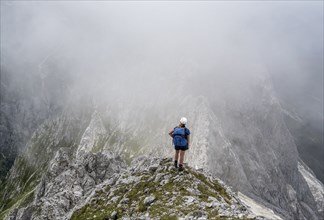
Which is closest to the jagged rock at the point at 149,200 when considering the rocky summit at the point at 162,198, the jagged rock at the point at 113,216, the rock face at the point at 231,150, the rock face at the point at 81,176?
the rocky summit at the point at 162,198

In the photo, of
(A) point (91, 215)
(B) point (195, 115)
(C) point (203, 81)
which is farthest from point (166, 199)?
(C) point (203, 81)

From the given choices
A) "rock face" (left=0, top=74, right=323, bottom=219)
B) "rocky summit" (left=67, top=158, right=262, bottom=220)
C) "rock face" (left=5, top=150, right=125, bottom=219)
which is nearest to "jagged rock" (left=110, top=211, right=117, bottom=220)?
"rocky summit" (left=67, top=158, right=262, bottom=220)

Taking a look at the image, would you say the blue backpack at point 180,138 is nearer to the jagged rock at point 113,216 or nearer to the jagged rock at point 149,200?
the jagged rock at point 149,200

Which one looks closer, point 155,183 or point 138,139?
point 155,183

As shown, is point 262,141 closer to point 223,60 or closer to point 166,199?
point 223,60

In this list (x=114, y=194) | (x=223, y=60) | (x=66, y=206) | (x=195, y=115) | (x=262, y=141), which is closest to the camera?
(x=114, y=194)

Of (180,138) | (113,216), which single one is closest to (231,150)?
(180,138)

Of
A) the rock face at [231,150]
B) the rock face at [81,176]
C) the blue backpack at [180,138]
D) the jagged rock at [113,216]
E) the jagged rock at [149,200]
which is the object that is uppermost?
the rock face at [231,150]

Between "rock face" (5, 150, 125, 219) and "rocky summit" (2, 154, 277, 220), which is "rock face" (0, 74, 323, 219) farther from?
"rocky summit" (2, 154, 277, 220)

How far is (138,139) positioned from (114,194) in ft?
528

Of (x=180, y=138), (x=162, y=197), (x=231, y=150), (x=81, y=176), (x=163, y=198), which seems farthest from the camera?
(x=231, y=150)

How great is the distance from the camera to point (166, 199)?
30.1 meters

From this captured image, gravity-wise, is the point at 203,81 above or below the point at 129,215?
above

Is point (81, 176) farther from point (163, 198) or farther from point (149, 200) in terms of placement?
point (163, 198)
